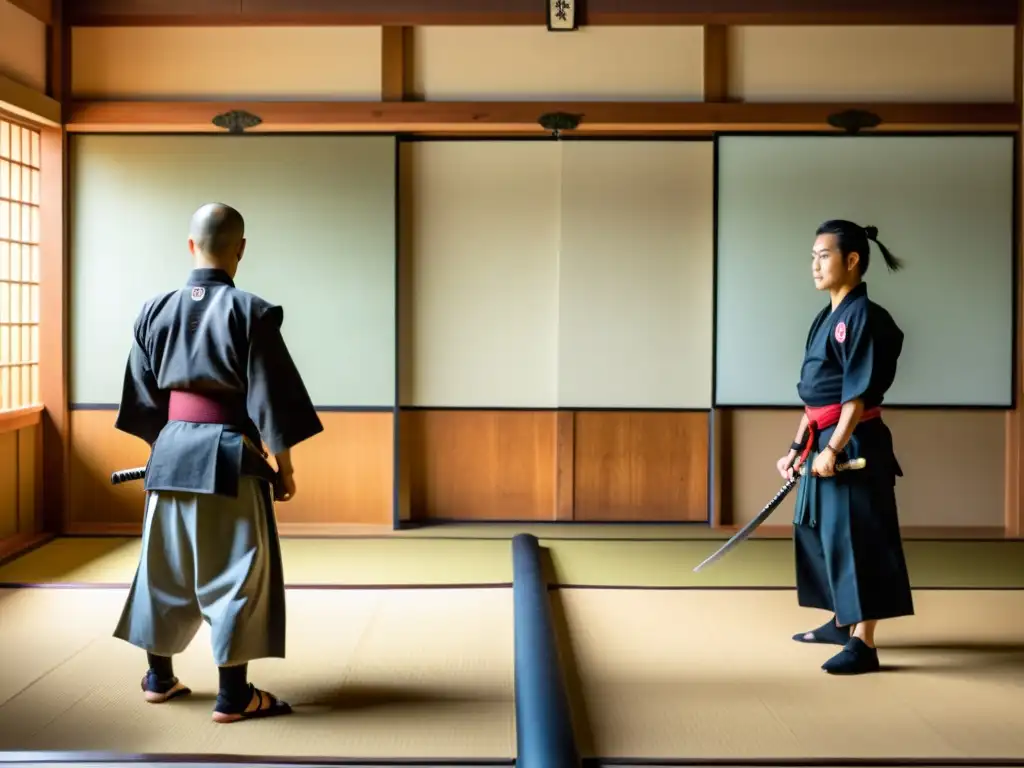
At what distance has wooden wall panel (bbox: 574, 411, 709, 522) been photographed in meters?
5.50

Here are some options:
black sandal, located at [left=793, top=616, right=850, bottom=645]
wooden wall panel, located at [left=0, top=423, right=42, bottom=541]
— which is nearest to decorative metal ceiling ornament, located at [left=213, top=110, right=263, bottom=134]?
wooden wall panel, located at [left=0, top=423, right=42, bottom=541]

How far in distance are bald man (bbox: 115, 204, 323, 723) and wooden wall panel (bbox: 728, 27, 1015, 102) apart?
11.0 ft

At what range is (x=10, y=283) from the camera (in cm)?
511

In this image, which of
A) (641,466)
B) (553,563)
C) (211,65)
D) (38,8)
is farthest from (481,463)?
(38,8)

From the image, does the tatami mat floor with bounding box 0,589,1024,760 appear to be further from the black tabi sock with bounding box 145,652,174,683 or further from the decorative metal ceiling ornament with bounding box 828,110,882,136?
the decorative metal ceiling ornament with bounding box 828,110,882,136

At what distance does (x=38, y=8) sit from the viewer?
4.98m

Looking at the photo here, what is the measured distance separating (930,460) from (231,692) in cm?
394

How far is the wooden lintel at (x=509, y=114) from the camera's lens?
5.16 meters

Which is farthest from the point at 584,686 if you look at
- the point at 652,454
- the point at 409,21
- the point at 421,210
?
the point at 409,21

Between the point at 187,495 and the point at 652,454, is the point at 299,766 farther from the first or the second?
the point at 652,454

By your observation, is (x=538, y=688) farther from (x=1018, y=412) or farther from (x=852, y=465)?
(x=1018, y=412)

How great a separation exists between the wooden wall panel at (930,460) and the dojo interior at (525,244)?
15 mm

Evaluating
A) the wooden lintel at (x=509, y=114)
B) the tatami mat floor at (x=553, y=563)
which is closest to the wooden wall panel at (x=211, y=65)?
the wooden lintel at (x=509, y=114)

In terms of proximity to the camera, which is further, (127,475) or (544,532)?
(544,532)
